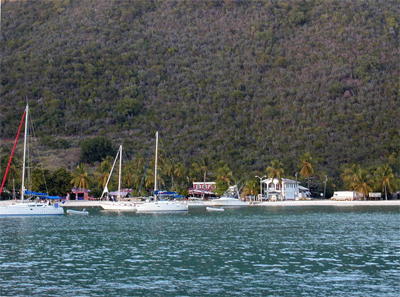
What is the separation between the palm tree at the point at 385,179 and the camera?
129 metres

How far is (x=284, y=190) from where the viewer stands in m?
140

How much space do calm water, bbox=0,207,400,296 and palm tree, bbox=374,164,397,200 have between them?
→ 6687 cm

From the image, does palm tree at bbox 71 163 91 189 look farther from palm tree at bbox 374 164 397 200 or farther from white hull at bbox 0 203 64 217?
palm tree at bbox 374 164 397 200

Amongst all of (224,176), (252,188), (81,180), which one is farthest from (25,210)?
(252,188)

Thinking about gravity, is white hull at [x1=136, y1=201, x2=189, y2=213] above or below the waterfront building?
below

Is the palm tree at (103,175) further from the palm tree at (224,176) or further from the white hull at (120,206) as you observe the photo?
the white hull at (120,206)

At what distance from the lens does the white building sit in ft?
458

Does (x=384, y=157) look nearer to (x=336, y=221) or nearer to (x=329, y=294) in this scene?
(x=336, y=221)

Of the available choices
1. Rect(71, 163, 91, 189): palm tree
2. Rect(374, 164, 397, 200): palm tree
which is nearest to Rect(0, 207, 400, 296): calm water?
Rect(71, 163, 91, 189): palm tree

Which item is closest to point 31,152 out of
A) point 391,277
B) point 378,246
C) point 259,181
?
point 259,181

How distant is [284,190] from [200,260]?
101699 mm

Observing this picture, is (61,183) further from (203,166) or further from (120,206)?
(203,166)

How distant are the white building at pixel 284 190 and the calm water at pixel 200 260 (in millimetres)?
74318

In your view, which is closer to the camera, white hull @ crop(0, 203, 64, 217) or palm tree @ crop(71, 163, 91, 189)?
white hull @ crop(0, 203, 64, 217)
